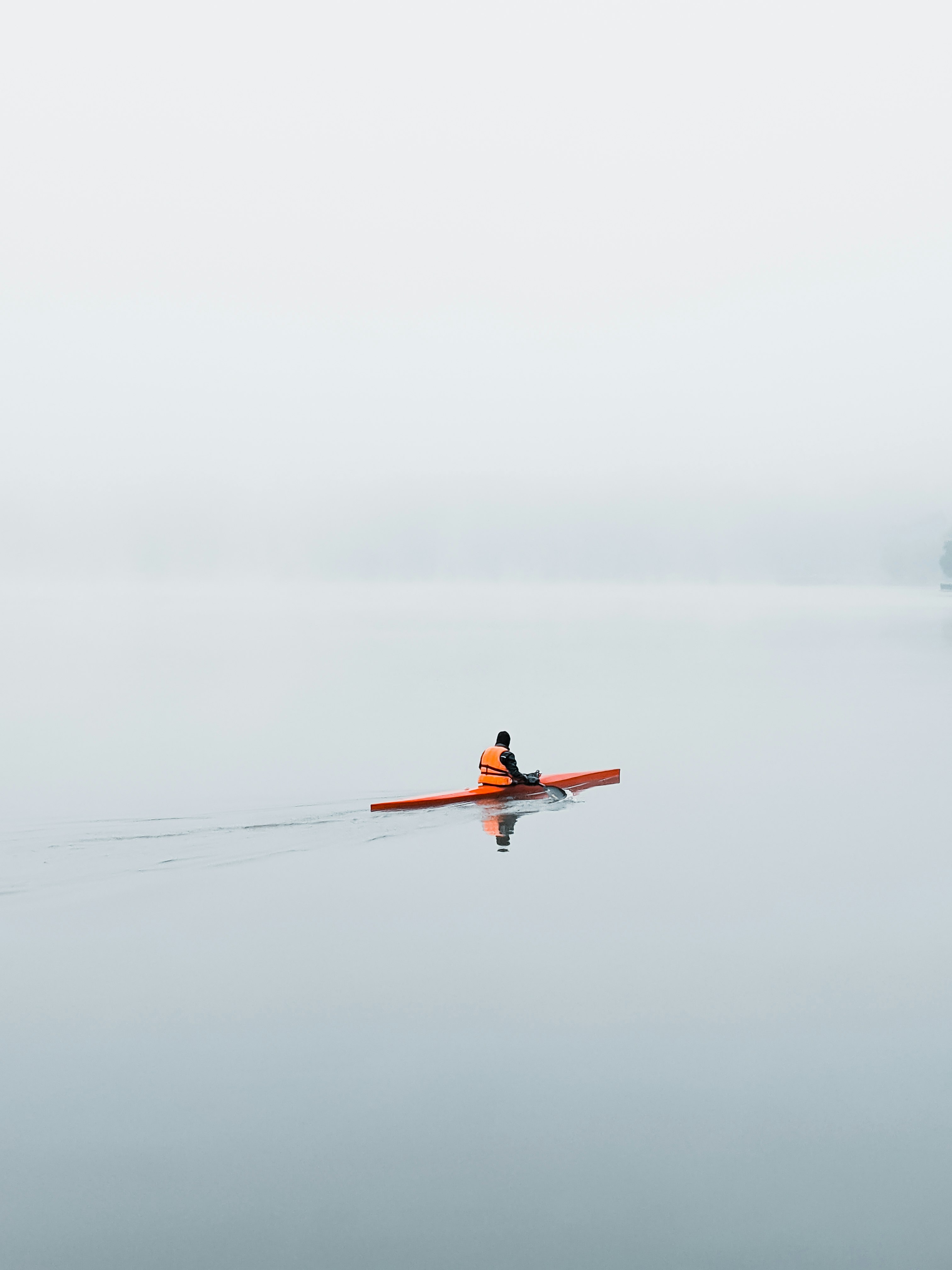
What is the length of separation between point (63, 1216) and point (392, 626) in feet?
368

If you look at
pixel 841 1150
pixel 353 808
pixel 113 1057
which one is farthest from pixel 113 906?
pixel 841 1150

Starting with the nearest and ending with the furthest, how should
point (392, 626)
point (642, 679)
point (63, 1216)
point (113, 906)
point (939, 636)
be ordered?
point (63, 1216) < point (113, 906) < point (642, 679) < point (939, 636) < point (392, 626)

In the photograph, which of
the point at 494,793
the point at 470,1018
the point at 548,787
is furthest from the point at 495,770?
the point at 470,1018

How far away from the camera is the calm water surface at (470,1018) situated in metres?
7.69

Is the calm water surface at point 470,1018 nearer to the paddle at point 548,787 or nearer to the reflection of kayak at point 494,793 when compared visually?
the reflection of kayak at point 494,793

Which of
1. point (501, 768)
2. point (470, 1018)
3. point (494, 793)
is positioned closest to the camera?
point (470, 1018)

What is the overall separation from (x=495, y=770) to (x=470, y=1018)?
10.7 m

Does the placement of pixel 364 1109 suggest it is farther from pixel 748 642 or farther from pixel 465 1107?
pixel 748 642

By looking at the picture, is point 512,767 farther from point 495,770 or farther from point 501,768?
point 495,770

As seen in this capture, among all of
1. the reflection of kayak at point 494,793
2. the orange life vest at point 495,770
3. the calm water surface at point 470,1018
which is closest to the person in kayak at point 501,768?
the orange life vest at point 495,770

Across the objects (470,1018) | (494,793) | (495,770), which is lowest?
→ (470,1018)

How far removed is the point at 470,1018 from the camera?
37.3 feet

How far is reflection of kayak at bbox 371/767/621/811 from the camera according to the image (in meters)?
21.3

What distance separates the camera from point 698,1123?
9086 mm
